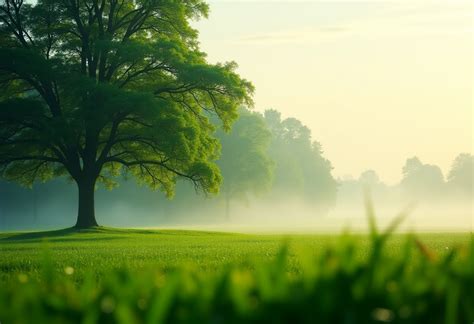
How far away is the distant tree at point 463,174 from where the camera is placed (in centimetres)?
14157

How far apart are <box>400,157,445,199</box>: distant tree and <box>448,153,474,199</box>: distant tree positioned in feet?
44.9

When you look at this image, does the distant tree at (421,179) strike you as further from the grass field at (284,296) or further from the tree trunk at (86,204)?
the grass field at (284,296)

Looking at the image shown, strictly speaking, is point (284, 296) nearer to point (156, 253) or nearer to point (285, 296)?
point (285, 296)

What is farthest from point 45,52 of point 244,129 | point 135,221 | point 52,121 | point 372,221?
point 135,221

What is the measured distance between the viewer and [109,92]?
91.4 feet

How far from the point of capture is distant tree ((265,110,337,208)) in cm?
8944

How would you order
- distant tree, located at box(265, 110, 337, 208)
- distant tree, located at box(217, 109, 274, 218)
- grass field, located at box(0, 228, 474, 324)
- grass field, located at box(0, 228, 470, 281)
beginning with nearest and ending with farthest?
grass field, located at box(0, 228, 474, 324) → grass field, located at box(0, 228, 470, 281) → distant tree, located at box(217, 109, 274, 218) → distant tree, located at box(265, 110, 337, 208)

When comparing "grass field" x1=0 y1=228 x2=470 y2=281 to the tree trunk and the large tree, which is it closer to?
the tree trunk

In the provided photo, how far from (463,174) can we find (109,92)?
131813 millimetres

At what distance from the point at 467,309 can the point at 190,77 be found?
29.4 meters

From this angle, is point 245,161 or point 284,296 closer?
point 284,296

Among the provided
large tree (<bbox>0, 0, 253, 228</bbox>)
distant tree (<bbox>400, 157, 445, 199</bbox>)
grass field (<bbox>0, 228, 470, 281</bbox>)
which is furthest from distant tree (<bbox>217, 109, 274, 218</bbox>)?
distant tree (<bbox>400, 157, 445, 199</bbox>)

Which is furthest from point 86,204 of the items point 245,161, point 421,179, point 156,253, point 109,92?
point 421,179

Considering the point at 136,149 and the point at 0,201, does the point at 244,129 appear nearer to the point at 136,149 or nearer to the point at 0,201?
the point at 0,201
